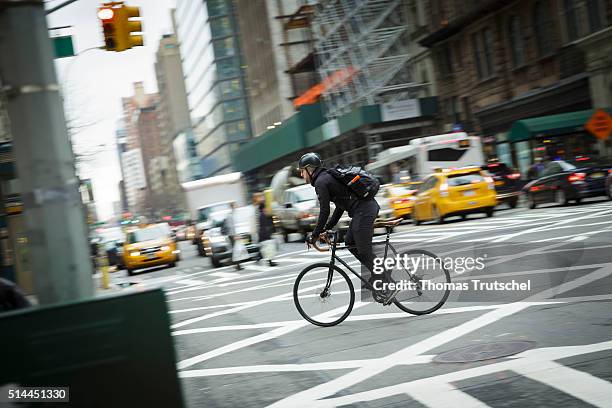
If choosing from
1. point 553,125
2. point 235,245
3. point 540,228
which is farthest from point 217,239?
point 553,125

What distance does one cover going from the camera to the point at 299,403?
19.5ft

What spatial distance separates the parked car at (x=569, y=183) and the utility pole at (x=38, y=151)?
20903 millimetres

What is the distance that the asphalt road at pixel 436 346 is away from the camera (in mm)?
5730

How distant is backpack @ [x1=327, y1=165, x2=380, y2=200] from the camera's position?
29.2 feet

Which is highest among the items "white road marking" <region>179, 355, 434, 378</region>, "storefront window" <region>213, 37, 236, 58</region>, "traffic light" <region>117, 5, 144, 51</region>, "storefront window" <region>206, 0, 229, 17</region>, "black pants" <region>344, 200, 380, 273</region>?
"storefront window" <region>206, 0, 229, 17</region>

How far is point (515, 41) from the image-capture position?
39.9m

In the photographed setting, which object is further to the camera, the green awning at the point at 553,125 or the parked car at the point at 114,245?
the parked car at the point at 114,245

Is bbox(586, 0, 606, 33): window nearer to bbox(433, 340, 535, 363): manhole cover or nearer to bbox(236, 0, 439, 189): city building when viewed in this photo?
bbox(236, 0, 439, 189): city building

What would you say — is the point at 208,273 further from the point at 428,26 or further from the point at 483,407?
the point at 428,26

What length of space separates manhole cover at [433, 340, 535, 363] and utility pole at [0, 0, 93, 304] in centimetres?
313

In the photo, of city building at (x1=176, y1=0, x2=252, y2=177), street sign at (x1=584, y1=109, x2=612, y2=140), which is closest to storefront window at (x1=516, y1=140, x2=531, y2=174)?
street sign at (x1=584, y1=109, x2=612, y2=140)

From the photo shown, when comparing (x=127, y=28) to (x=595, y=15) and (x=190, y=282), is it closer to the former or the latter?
(x=190, y=282)

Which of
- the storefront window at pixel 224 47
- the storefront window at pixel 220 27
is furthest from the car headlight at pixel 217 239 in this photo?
the storefront window at pixel 224 47

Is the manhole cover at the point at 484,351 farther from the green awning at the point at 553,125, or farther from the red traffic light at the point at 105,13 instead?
the green awning at the point at 553,125
